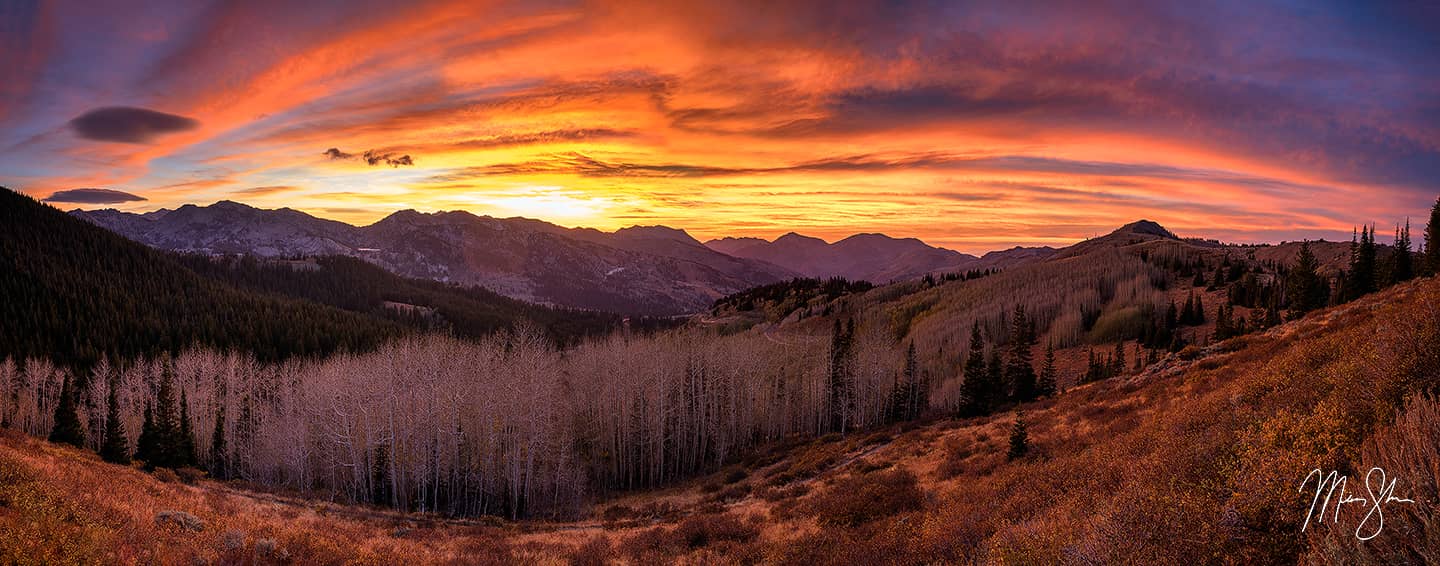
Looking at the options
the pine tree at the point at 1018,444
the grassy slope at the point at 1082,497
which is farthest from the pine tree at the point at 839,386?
the pine tree at the point at 1018,444

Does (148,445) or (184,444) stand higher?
(148,445)

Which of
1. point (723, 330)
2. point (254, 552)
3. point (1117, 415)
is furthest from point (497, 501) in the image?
point (723, 330)

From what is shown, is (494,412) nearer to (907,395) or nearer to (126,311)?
(907,395)

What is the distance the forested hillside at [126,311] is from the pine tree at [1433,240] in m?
193

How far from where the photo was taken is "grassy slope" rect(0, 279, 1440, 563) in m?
8.70

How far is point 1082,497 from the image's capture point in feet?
44.5

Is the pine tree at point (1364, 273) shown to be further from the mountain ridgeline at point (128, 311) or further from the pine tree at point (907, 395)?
the mountain ridgeline at point (128, 311)

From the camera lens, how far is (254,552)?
52.0 feet

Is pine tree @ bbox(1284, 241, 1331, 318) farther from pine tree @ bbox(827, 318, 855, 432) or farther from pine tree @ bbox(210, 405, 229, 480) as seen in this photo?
pine tree @ bbox(210, 405, 229, 480)

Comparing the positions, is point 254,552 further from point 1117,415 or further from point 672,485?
point 672,485

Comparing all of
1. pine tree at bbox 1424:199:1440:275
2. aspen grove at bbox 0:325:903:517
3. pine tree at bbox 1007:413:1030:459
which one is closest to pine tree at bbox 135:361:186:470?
aspen grove at bbox 0:325:903:517

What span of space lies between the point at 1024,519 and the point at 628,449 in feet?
200
